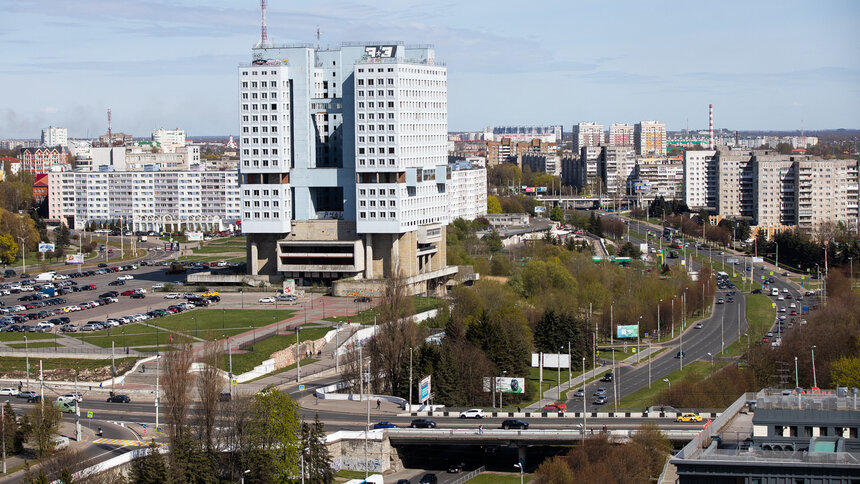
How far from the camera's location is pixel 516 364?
220 feet

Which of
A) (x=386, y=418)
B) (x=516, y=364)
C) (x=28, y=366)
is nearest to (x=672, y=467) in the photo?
(x=386, y=418)

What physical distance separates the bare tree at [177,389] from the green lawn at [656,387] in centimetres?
2337

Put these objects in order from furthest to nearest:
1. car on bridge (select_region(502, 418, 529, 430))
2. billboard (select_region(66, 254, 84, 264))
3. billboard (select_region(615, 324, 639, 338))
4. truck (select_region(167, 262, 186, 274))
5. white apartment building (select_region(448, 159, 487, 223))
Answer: white apartment building (select_region(448, 159, 487, 223))
billboard (select_region(66, 254, 84, 264))
truck (select_region(167, 262, 186, 274))
billboard (select_region(615, 324, 639, 338))
car on bridge (select_region(502, 418, 529, 430))

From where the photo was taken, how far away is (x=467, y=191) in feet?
499

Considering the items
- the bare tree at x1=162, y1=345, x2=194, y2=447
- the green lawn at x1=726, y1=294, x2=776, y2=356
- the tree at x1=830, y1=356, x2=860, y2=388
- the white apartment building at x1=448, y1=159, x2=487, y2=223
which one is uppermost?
the white apartment building at x1=448, y1=159, x2=487, y2=223

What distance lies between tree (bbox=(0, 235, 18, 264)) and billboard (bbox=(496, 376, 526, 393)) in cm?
7025

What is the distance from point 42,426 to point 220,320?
109ft

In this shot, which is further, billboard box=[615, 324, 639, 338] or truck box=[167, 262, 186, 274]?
truck box=[167, 262, 186, 274]

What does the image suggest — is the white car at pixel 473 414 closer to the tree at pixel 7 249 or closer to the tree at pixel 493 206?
the tree at pixel 7 249

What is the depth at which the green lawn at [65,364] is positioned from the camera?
213 feet

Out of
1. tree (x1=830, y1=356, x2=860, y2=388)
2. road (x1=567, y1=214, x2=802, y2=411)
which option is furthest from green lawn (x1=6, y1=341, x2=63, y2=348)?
tree (x1=830, y1=356, x2=860, y2=388)

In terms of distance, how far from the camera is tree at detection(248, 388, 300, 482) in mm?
45125

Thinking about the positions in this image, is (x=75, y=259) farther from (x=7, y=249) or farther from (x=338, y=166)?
(x=338, y=166)

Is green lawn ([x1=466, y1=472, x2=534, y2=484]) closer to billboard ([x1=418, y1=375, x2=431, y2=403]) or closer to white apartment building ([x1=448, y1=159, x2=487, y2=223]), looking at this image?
billboard ([x1=418, y1=375, x2=431, y2=403])
